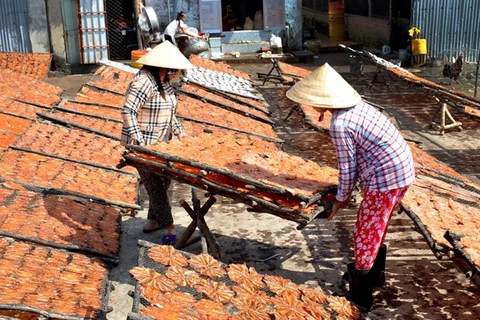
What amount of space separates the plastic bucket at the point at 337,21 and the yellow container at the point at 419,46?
728cm

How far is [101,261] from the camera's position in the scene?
18.3ft

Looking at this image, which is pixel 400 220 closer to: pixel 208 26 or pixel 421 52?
pixel 421 52

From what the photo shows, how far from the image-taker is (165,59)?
5812 millimetres

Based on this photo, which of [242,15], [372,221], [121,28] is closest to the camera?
[372,221]

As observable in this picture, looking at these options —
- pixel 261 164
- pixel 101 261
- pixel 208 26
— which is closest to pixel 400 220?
pixel 261 164

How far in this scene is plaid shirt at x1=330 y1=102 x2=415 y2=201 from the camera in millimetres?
4590

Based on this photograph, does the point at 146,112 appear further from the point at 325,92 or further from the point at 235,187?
the point at 325,92

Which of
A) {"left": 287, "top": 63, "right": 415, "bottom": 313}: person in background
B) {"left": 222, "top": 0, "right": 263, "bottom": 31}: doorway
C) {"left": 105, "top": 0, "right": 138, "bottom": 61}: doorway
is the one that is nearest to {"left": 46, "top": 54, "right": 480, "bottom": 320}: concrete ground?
{"left": 287, "top": 63, "right": 415, "bottom": 313}: person in background

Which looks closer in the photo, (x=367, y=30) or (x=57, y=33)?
(x=57, y=33)

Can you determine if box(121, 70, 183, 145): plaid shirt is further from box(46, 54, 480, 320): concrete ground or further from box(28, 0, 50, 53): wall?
box(28, 0, 50, 53): wall

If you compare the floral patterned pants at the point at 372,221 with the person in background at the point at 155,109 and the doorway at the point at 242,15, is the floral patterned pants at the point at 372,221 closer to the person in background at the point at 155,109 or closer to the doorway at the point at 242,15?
the person in background at the point at 155,109

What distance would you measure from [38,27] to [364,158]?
14.8 metres

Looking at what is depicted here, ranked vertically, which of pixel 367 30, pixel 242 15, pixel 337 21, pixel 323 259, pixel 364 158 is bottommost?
pixel 323 259

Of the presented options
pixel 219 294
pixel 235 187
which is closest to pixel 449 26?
pixel 235 187
